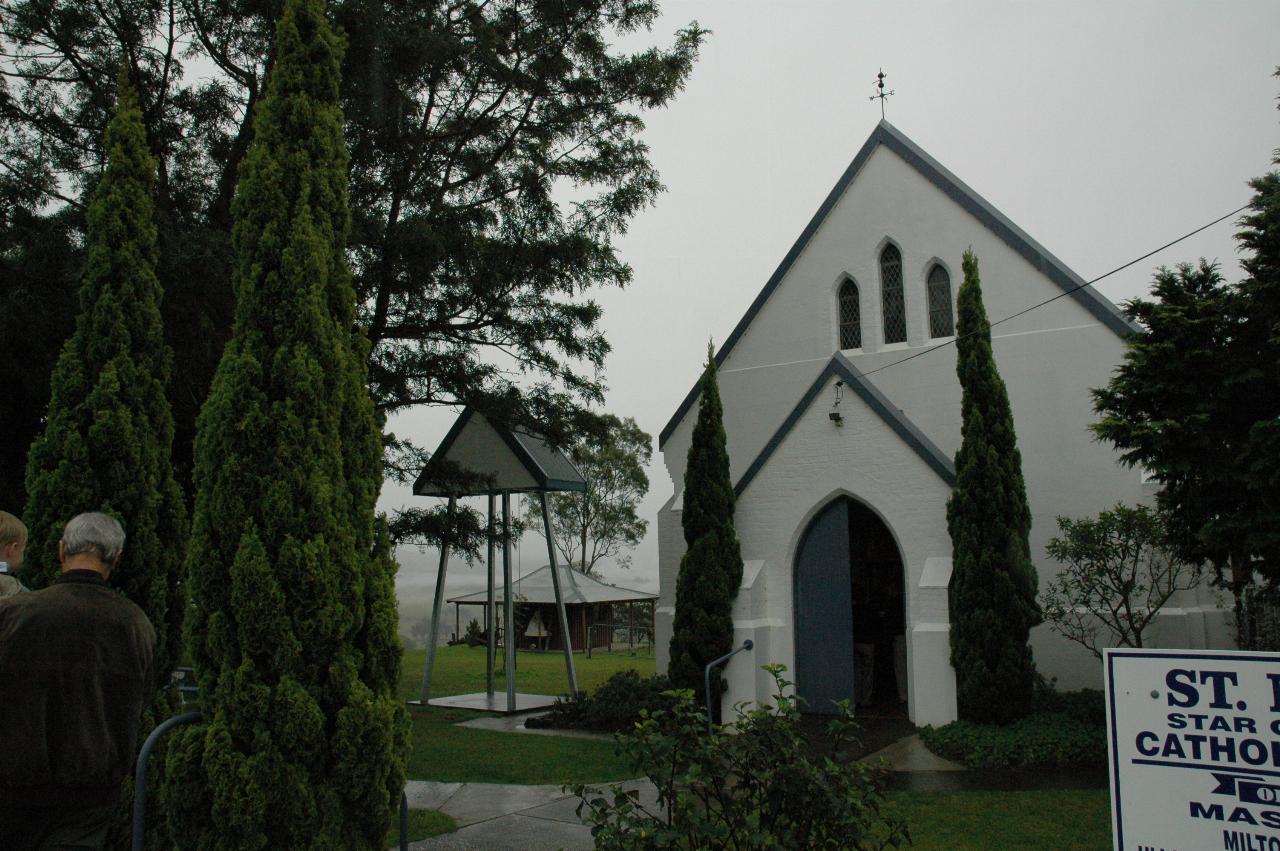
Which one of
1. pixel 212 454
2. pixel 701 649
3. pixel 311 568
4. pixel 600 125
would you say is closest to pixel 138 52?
pixel 600 125

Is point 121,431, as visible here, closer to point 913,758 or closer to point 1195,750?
point 1195,750

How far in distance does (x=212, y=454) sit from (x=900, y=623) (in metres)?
13.8

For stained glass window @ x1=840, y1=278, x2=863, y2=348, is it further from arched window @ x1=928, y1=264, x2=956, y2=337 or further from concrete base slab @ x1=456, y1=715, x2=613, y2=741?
concrete base slab @ x1=456, y1=715, x2=613, y2=741

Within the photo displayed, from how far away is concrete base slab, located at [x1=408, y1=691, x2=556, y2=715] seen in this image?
1595 centimetres

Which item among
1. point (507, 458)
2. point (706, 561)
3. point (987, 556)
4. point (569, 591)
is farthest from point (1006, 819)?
point (569, 591)

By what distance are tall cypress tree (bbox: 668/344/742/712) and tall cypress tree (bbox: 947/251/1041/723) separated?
A: 308 centimetres

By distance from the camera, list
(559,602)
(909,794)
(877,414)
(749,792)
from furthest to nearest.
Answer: (559,602) < (877,414) < (909,794) < (749,792)

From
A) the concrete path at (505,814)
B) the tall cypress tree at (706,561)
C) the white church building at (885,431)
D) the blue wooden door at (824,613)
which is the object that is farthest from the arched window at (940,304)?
the concrete path at (505,814)

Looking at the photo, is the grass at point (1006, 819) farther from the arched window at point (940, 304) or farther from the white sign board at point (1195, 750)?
the arched window at point (940, 304)

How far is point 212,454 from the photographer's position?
534 centimetres

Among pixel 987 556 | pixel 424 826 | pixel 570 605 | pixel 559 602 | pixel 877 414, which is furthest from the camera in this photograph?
pixel 570 605

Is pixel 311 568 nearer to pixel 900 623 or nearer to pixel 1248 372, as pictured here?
pixel 1248 372

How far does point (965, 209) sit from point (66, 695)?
14.9m

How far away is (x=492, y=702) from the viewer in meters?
16.8
